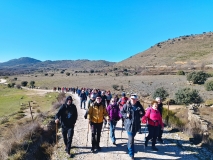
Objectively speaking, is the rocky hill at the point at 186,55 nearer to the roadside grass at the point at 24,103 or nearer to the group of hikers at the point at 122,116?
the roadside grass at the point at 24,103

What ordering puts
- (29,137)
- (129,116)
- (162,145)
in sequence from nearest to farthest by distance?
(129,116) < (162,145) < (29,137)

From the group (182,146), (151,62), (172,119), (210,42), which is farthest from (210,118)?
(210,42)

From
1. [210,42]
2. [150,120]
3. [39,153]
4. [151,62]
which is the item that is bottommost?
[39,153]

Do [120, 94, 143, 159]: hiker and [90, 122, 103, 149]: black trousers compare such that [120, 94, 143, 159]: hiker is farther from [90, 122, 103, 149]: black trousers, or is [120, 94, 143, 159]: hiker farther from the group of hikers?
[90, 122, 103, 149]: black trousers

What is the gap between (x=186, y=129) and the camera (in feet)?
37.0

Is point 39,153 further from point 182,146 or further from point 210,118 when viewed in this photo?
point 210,118

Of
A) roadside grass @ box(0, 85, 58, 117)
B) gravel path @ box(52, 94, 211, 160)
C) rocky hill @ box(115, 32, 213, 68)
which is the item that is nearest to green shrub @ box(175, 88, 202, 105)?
gravel path @ box(52, 94, 211, 160)

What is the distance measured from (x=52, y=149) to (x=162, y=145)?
465 centimetres

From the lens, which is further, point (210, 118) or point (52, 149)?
point (210, 118)

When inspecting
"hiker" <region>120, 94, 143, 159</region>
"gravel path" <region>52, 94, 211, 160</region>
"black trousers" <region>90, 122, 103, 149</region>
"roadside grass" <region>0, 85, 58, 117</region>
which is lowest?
"roadside grass" <region>0, 85, 58, 117</region>

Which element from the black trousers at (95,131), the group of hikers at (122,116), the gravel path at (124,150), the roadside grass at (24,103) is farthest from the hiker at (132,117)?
the roadside grass at (24,103)

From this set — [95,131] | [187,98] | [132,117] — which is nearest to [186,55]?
[187,98]

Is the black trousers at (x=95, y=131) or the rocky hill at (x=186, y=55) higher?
the rocky hill at (x=186, y=55)

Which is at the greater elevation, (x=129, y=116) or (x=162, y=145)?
(x=129, y=116)
